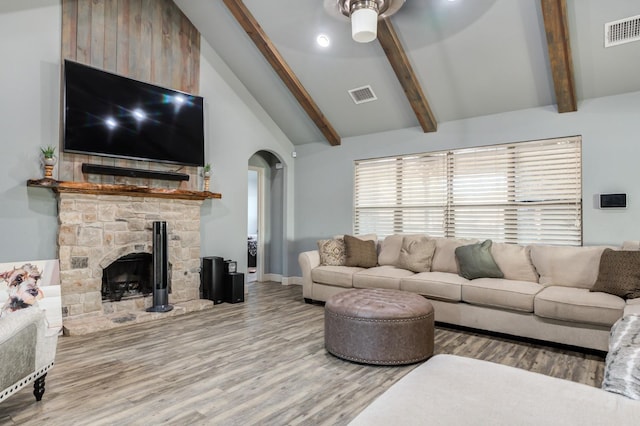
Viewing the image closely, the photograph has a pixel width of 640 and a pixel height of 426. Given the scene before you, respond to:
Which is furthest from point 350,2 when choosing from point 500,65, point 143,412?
point 143,412

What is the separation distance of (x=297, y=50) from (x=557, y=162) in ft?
11.3

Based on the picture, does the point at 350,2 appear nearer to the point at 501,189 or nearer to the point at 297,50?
the point at 297,50

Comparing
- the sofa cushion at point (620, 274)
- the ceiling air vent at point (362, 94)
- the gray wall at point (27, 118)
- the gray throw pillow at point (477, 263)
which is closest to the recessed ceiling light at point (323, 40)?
the ceiling air vent at point (362, 94)

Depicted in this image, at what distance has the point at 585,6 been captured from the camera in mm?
3406

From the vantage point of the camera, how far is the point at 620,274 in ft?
10.9

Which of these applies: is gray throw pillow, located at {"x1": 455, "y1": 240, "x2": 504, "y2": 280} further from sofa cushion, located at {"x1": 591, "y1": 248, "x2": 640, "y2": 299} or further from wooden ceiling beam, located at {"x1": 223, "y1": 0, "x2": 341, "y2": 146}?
wooden ceiling beam, located at {"x1": 223, "y1": 0, "x2": 341, "y2": 146}

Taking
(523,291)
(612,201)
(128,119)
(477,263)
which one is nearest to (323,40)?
(128,119)

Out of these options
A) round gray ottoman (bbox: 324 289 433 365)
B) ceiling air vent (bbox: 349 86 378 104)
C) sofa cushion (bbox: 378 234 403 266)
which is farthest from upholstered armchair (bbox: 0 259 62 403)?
ceiling air vent (bbox: 349 86 378 104)

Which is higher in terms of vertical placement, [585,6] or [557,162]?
[585,6]

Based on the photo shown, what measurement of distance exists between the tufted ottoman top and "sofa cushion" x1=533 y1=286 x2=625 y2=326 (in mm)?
1070

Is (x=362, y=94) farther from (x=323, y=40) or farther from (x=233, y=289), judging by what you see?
(x=233, y=289)

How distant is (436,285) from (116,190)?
3639mm

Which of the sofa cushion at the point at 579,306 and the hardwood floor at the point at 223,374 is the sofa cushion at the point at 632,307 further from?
the hardwood floor at the point at 223,374

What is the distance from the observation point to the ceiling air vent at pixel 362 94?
5.11m
